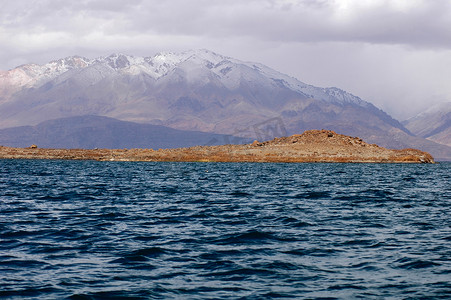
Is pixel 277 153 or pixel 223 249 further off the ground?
pixel 277 153

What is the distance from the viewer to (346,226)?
33344 mm

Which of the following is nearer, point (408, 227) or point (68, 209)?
point (408, 227)

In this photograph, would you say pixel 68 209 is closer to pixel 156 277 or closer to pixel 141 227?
pixel 141 227

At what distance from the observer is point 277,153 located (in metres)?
178

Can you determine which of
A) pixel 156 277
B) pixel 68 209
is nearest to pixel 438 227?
pixel 156 277

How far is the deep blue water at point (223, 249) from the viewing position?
20141 mm

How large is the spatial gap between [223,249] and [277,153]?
500 ft

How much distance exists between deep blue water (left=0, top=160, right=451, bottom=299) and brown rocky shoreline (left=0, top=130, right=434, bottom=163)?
129581mm

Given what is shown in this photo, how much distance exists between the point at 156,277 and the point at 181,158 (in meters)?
156

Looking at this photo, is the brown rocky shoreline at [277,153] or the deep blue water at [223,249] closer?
the deep blue water at [223,249]

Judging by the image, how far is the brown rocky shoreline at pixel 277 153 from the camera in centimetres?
17612

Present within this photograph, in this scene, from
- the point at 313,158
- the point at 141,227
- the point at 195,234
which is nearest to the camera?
the point at 195,234

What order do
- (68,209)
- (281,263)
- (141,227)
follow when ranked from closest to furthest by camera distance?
(281,263) → (141,227) → (68,209)

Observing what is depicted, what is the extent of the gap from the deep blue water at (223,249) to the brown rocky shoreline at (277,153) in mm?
129581
